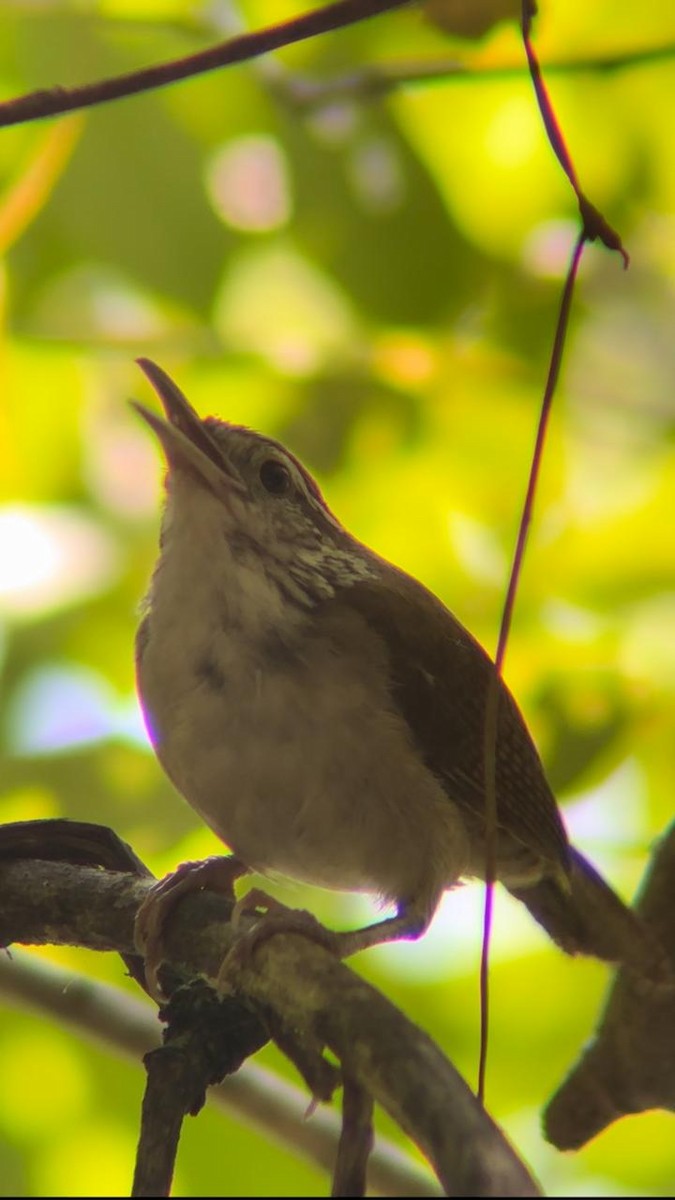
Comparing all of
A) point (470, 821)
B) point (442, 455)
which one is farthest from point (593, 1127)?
point (442, 455)

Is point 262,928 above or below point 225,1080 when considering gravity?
above

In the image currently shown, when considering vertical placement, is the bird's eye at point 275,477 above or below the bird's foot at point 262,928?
above

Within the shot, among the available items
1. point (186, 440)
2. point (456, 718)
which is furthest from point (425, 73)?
point (456, 718)

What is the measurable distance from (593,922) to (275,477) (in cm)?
100

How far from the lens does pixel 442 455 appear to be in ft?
12.2

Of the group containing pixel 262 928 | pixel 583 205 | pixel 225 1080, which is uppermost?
pixel 583 205

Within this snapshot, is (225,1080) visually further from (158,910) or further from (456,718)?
(456,718)

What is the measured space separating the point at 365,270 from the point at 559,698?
1.17 meters

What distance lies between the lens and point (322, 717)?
2367 millimetres

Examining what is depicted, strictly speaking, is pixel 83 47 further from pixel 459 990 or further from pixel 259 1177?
pixel 259 1177

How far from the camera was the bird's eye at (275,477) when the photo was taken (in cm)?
281

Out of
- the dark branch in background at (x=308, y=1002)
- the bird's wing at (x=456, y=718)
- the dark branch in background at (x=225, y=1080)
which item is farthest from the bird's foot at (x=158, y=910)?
the bird's wing at (x=456, y=718)

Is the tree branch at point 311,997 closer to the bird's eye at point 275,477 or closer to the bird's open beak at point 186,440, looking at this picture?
the bird's open beak at point 186,440

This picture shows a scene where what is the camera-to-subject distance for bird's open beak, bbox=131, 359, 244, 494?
8.34 ft
